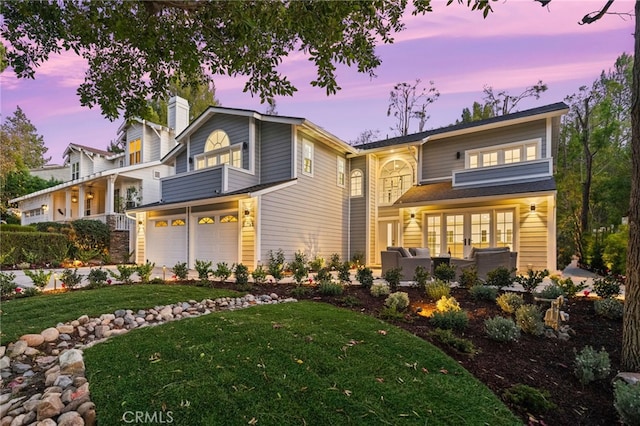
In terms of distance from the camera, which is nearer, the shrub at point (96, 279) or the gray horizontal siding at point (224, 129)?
the shrub at point (96, 279)

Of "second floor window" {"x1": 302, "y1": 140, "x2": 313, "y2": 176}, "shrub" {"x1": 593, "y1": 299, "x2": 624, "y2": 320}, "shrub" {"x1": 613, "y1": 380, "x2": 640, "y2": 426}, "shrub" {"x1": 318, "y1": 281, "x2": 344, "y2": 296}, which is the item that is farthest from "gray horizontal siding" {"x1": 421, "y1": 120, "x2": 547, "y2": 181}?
"shrub" {"x1": 613, "y1": 380, "x2": 640, "y2": 426}

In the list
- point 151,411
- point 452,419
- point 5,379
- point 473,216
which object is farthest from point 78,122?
point 473,216

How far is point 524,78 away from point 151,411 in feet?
73.4

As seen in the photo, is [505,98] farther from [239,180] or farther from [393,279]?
[393,279]

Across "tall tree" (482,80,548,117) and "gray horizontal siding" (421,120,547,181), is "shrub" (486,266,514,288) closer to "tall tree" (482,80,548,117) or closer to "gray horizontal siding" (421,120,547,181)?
"gray horizontal siding" (421,120,547,181)

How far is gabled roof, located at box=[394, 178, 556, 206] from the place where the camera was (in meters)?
9.14

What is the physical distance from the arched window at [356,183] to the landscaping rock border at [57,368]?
9.63 metres

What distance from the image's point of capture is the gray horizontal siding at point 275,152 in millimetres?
10992

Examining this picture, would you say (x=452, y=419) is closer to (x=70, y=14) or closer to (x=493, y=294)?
(x=493, y=294)

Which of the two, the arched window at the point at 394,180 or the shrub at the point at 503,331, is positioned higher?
the arched window at the point at 394,180

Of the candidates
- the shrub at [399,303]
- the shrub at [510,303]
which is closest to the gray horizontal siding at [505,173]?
the shrub at [510,303]

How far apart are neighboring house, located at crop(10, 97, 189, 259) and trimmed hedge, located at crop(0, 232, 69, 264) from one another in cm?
267

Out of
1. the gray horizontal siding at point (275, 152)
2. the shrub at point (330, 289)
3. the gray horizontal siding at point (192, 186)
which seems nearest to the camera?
the shrub at point (330, 289)

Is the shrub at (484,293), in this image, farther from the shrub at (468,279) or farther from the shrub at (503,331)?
the shrub at (503,331)
